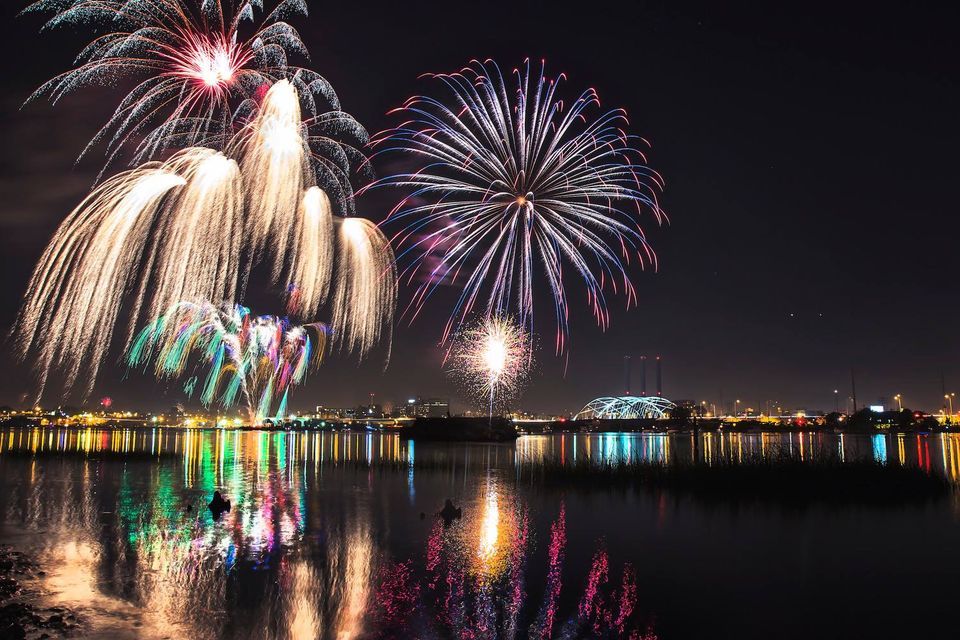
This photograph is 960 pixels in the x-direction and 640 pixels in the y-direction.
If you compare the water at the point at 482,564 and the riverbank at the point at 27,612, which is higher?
the riverbank at the point at 27,612

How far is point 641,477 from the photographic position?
31938 millimetres

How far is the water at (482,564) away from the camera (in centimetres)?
1144

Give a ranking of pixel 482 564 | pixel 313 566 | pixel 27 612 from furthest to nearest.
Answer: pixel 482 564 < pixel 313 566 < pixel 27 612

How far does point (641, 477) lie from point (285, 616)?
23160mm

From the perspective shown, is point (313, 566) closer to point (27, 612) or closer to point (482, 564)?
point (482, 564)

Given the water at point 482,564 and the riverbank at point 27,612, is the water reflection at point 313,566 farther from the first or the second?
the riverbank at point 27,612

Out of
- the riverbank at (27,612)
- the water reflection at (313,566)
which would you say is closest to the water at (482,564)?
the water reflection at (313,566)

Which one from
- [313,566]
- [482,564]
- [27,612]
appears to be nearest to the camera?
[27,612]

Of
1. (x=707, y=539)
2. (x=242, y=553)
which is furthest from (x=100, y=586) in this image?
(x=707, y=539)

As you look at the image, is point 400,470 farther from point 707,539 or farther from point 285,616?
point 285,616

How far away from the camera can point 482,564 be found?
15.4 m

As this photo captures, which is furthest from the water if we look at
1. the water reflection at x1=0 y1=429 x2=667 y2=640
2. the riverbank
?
the riverbank

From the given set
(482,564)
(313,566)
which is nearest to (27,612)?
(313,566)

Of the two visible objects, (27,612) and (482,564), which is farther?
(482,564)
